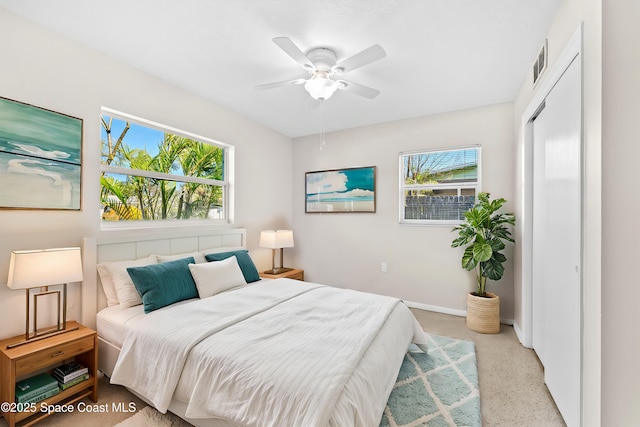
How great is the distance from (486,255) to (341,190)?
219cm

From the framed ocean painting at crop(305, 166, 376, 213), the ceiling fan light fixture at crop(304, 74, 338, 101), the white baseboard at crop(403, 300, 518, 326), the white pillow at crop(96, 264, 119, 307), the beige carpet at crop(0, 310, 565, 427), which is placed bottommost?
the beige carpet at crop(0, 310, 565, 427)

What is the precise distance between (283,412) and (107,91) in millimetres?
2831

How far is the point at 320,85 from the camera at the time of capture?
237 cm

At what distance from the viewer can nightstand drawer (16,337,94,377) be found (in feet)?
5.64

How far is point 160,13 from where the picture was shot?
6.34ft

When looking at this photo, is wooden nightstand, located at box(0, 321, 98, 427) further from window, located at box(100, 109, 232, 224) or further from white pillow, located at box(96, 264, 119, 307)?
window, located at box(100, 109, 232, 224)

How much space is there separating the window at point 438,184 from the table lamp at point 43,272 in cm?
355

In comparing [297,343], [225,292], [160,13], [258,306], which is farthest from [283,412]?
[160,13]

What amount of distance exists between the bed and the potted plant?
3.42ft

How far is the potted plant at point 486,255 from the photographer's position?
3.09m

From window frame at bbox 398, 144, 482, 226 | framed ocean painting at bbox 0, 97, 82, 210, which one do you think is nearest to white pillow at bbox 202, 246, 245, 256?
framed ocean painting at bbox 0, 97, 82, 210

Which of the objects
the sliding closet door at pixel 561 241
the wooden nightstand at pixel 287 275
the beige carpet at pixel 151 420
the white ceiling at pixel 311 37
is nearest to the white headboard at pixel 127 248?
the wooden nightstand at pixel 287 275

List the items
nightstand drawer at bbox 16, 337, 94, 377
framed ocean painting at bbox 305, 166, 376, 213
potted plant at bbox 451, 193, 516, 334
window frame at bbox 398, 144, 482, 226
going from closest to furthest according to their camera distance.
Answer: nightstand drawer at bbox 16, 337, 94, 377 → potted plant at bbox 451, 193, 516, 334 → window frame at bbox 398, 144, 482, 226 → framed ocean painting at bbox 305, 166, 376, 213

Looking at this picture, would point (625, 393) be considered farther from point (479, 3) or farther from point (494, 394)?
point (479, 3)
